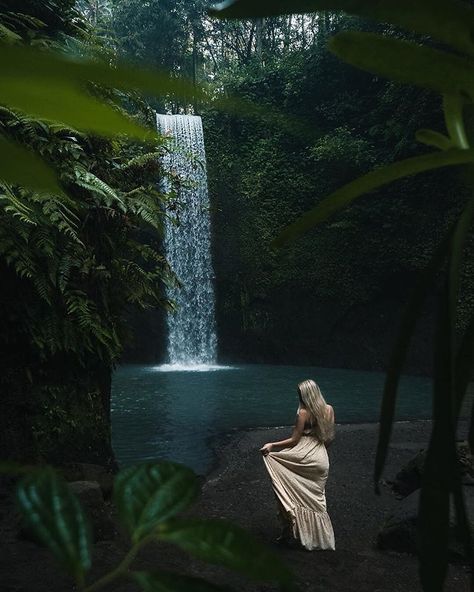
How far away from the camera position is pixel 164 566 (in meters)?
3.32

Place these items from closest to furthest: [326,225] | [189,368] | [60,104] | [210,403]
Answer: [60,104] < [210,403] < [189,368] < [326,225]

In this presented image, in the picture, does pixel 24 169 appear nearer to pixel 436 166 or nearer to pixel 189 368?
pixel 436 166

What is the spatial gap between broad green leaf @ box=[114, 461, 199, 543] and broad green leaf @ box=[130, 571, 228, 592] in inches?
0.8

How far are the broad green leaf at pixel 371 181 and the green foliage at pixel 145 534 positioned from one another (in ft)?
1.07

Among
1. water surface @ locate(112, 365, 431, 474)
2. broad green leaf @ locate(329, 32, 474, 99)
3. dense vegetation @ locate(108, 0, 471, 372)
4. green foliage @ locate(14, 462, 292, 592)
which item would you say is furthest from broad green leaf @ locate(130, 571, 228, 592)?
dense vegetation @ locate(108, 0, 471, 372)

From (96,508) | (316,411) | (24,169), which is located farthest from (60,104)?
(316,411)

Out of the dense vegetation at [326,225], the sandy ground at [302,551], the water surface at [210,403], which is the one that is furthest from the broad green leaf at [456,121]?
the dense vegetation at [326,225]

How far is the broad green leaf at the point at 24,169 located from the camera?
26 centimetres

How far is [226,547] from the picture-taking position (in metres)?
0.33

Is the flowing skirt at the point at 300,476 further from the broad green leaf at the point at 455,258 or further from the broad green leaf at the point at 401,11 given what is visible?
the broad green leaf at the point at 401,11

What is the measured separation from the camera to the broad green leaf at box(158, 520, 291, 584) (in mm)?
312

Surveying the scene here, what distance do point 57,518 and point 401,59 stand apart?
1.48 ft

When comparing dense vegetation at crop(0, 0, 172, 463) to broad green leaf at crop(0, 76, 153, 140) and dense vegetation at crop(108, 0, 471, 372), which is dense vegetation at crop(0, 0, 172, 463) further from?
dense vegetation at crop(108, 0, 471, 372)

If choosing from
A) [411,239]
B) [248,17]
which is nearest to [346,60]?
[248,17]
